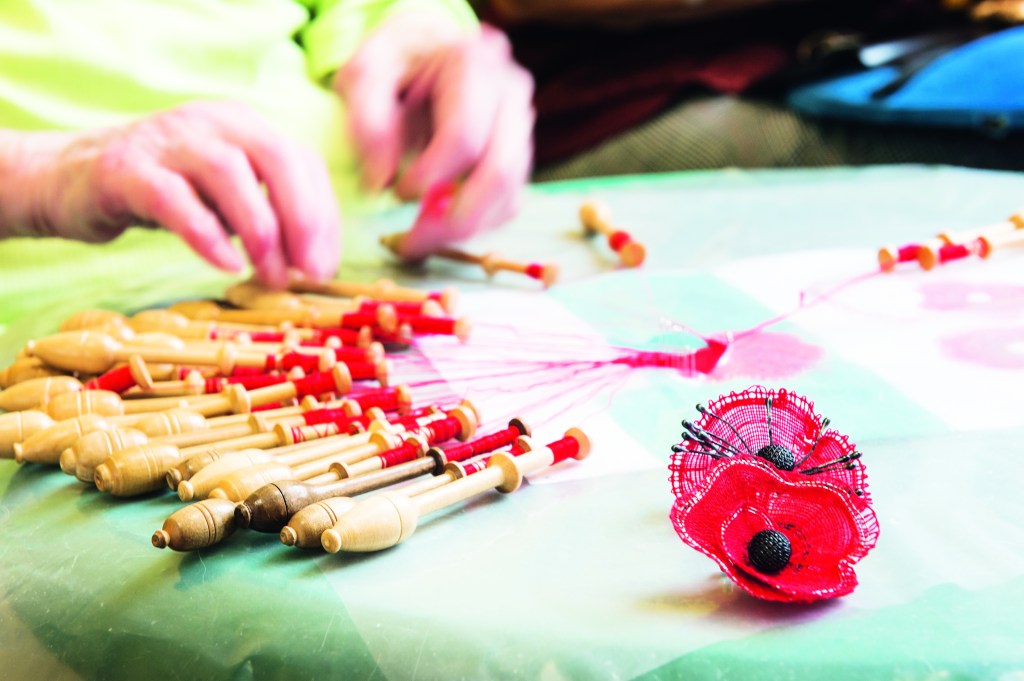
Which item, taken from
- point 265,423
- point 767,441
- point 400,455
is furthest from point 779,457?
point 265,423

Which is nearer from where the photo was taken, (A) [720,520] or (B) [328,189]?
(A) [720,520]

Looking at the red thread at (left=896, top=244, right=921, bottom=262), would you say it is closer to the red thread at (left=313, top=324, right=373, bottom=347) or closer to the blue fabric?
the red thread at (left=313, top=324, right=373, bottom=347)

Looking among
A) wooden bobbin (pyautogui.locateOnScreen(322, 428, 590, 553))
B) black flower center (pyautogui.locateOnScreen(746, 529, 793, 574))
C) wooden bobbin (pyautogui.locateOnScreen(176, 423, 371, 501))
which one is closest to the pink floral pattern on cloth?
black flower center (pyautogui.locateOnScreen(746, 529, 793, 574))

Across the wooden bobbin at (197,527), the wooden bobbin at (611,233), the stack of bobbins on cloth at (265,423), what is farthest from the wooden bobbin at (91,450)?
the wooden bobbin at (611,233)

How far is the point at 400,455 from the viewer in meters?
0.61

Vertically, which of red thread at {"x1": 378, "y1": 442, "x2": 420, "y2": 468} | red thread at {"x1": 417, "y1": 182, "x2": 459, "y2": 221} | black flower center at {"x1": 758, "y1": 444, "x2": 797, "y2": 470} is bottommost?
red thread at {"x1": 378, "y1": 442, "x2": 420, "y2": 468}

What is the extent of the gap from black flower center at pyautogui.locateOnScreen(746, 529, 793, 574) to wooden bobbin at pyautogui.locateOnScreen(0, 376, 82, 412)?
0.50 m

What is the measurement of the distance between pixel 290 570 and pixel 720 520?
223 mm

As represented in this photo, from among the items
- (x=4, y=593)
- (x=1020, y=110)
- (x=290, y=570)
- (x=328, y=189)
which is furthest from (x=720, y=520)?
(x=1020, y=110)

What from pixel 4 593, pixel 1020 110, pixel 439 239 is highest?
pixel 1020 110

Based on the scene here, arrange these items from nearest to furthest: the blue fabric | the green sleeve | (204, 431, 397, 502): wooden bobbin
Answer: (204, 431, 397, 502): wooden bobbin
the green sleeve
the blue fabric

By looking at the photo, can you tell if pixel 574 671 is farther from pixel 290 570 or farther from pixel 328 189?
pixel 328 189

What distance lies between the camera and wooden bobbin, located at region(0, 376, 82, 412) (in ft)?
2.34

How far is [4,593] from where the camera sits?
1.76ft
